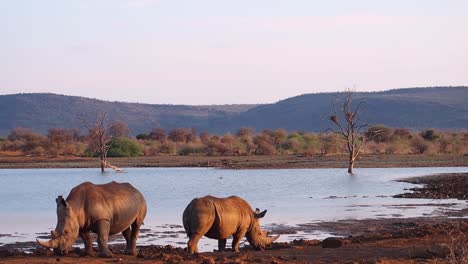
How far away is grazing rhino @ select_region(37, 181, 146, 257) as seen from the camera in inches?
579

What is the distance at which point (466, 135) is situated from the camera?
89.2m

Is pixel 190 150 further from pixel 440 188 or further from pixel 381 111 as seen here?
pixel 381 111

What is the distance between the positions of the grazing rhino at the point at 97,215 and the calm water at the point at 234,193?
140 inches

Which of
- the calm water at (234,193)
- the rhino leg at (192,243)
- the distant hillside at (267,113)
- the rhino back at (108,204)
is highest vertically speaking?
the distant hillside at (267,113)

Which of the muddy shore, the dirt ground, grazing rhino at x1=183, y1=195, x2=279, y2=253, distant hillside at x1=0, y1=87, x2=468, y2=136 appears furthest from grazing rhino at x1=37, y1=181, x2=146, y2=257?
distant hillside at x1=0, y1=87, x2=468, y2=136

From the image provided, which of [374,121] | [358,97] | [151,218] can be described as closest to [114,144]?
[151,218]

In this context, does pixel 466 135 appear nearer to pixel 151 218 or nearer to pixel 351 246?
pixel 151 218

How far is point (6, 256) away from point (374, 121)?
140 meters

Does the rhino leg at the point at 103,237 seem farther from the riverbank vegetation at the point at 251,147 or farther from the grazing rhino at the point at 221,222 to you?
the riverbank vegetation at the point at 251,147

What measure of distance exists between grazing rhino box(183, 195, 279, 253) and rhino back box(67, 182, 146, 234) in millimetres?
940

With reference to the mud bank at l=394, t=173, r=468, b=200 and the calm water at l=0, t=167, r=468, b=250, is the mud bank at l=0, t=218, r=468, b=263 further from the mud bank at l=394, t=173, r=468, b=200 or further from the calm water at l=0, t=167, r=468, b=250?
the mud bank at l=394, t=173, r=468, b=200

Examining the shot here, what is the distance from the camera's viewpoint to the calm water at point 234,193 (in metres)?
25.4

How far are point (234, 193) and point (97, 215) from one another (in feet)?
70.0

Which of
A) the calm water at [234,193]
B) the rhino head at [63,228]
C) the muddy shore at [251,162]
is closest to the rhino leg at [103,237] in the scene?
the rhino head at [63,228]
